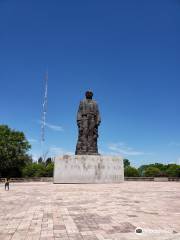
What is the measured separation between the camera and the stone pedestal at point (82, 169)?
24219mm

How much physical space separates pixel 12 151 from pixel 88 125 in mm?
22605

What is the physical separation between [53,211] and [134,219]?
9.44 feet

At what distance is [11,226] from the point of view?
7.34 m

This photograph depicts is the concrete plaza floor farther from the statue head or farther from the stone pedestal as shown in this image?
the statue head

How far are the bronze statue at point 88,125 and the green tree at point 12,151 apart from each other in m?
21.8

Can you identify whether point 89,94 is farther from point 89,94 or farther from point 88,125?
point 88,125

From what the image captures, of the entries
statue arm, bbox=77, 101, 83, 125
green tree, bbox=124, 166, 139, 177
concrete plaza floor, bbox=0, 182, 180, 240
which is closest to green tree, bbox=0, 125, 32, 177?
green tree, bbox=124, 166, 139, 177

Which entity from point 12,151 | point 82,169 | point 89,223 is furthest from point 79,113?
point 12,151

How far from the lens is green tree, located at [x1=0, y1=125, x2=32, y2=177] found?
43688 millimetres

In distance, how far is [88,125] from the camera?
26.1 metres

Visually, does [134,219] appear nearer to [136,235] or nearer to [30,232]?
[136,235]

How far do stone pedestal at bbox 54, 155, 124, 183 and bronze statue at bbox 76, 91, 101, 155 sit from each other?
0.94 meters

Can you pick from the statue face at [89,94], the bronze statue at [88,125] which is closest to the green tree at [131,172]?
the bronze statue at [88,125]

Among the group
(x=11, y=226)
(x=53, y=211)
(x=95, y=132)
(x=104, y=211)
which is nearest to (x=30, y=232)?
(x=11, y=226)
